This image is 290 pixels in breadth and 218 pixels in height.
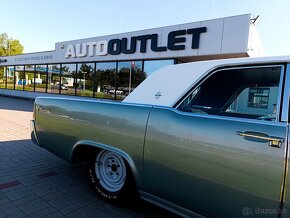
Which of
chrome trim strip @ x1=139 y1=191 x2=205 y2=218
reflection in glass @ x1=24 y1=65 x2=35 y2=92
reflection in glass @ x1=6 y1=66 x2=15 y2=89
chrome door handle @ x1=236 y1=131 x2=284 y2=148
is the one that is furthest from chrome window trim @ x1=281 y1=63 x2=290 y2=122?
reflection in glass @ x1=6 y1=66 x2=15 y2=89

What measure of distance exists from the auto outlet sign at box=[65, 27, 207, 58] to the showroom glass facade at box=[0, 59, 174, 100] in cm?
63

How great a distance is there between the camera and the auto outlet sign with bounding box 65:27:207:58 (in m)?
9.88

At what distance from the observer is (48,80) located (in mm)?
17719

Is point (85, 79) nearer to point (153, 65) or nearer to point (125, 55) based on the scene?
point (125, 55)

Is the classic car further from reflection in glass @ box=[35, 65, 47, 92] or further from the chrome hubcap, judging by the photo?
reflection in glass @ box=[35, 65, 47, 92]

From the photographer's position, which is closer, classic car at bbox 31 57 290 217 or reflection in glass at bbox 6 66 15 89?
classic car at bbox 31 57 290 217

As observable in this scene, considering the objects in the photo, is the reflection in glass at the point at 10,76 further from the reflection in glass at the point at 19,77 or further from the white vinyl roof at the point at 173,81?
the white vinyl roof at the point at 173,81

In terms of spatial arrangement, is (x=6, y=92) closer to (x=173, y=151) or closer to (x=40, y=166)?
(x=40, y=166)

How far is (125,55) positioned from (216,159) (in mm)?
11176

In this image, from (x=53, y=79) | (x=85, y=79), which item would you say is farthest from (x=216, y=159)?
(x=53, y=79)

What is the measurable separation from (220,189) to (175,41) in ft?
31.0

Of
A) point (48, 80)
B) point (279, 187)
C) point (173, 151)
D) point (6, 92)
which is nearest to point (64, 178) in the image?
point (173, 151)

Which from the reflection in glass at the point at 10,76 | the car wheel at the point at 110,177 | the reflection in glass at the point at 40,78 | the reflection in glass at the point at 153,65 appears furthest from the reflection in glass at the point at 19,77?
the car wheel at the point at 110,177

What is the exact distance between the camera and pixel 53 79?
56.6ft
